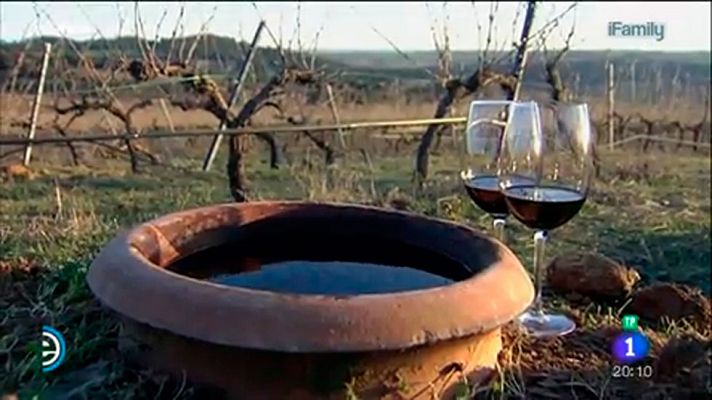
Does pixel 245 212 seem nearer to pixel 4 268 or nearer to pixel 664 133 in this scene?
pixel 4 268

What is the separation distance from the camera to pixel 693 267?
4062mm

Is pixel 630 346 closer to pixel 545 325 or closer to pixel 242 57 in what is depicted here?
pixel 545 325

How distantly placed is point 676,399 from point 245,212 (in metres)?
0.97

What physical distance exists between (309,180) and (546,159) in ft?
14.5

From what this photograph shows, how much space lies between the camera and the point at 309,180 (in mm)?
6180

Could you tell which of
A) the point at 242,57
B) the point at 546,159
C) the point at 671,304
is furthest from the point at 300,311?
the point at 242,57

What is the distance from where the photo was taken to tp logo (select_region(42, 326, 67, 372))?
166cm

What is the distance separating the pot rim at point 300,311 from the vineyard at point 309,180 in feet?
0.50

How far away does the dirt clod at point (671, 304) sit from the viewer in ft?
7.85

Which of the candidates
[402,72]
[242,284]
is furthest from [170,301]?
[402,72]

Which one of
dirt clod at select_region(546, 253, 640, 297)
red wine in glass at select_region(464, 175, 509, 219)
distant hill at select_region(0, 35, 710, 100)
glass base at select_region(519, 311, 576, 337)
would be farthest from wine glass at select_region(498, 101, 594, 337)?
distant hill at select_region(0, 35, 710, 100)

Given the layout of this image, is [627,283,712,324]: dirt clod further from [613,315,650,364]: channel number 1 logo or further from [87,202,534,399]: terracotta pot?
[87,202,534,399]: terracotta pot

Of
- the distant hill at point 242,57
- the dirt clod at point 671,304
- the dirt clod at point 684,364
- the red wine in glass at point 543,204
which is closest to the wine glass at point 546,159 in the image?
the red wine in glass at point 543,204

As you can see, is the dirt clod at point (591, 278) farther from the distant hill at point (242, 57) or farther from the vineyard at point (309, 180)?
the distant hill at point (242, 57)
